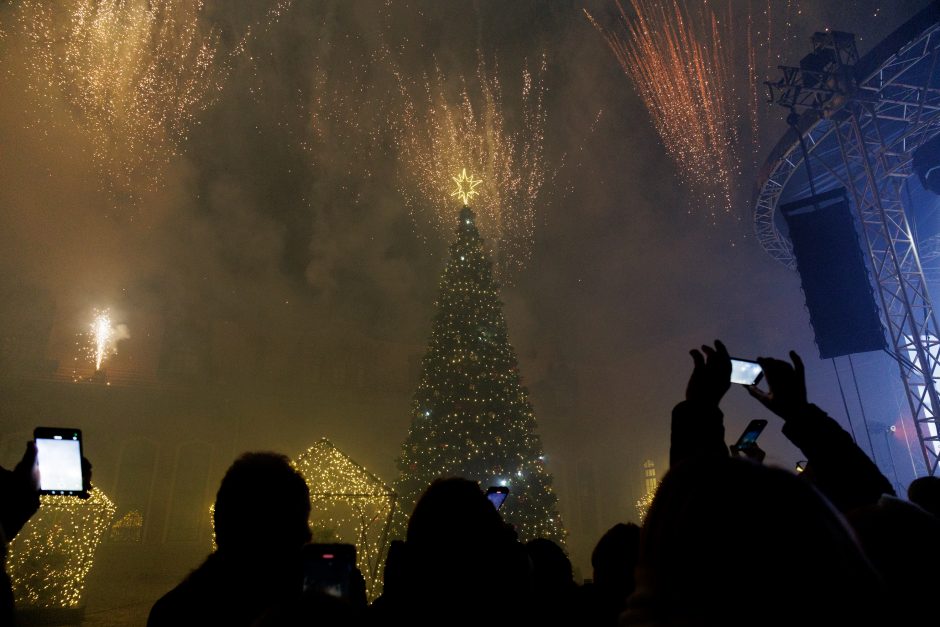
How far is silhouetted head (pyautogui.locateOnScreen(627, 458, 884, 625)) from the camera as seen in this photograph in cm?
75

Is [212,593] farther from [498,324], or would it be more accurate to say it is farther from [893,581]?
[498,324]

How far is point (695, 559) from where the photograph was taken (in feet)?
2.69

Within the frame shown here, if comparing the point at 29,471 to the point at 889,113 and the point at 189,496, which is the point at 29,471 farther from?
the point at 189,496

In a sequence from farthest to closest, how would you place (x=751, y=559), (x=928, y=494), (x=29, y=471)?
(x=928, y=494), (x=29, y=471), (x=751, y=559)

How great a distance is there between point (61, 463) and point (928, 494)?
4.20 meters

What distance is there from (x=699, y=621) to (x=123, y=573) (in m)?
23.0

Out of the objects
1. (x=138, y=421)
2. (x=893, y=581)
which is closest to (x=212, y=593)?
(x=893, y=581)

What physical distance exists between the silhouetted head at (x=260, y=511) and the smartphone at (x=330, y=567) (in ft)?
1.21

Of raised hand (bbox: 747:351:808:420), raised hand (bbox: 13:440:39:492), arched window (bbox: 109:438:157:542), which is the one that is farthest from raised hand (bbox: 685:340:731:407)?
arched window (bbox: 109:438:157:542)

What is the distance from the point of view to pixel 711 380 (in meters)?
2.08

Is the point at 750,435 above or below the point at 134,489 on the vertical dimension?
above

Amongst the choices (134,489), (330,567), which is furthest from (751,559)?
(134,489)

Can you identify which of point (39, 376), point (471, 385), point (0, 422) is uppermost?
point (39, 376)

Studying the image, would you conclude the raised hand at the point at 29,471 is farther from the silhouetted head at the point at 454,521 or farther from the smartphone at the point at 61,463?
the silhouetted head at the point at 454,521
